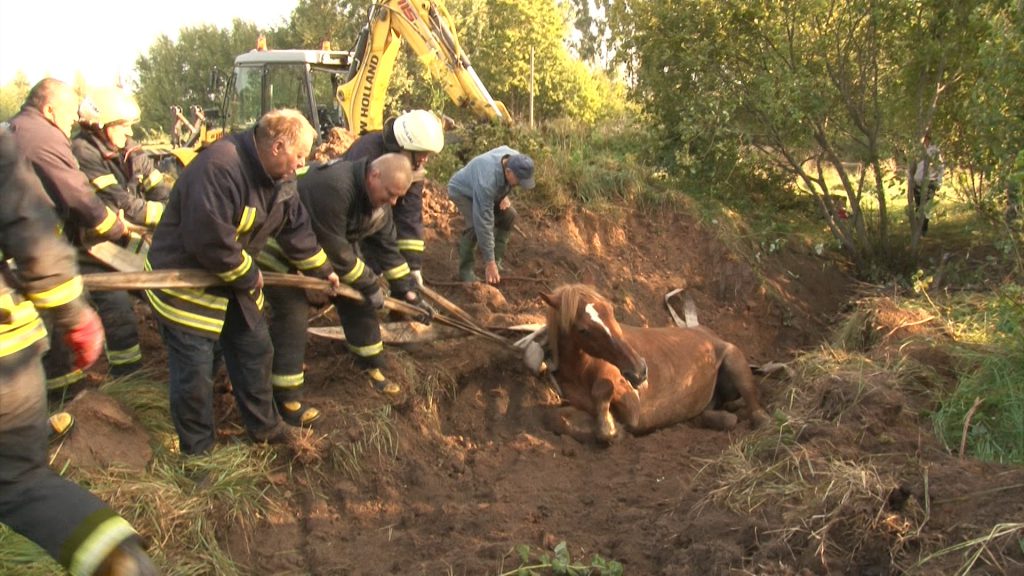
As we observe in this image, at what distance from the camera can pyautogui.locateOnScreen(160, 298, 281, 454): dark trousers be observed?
4.66 meters

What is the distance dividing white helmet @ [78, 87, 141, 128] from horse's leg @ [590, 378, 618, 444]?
13.7ft

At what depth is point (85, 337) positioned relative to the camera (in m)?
3.46

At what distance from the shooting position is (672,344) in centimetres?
747

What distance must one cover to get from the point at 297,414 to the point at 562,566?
2.36 meters

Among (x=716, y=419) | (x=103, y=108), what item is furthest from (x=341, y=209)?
(x=716, y=419)

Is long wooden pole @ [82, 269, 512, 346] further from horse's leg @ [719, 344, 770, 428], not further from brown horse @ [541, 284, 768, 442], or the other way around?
horse's leg @ [719, 344, 770, 428]

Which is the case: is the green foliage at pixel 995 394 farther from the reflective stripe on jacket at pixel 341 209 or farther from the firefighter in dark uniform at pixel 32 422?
the firefighter in dark uniform at pixel 32 422

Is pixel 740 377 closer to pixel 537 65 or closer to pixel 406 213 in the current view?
pixel 406 213

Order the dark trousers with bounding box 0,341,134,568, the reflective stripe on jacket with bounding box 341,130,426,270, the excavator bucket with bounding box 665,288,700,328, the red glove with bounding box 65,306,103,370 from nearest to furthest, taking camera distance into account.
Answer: the dark trousers with bounding box 0,341,134,568, the red glove with bounding box 65,306,103,370, the reflective stripe on jacket with bounding box 341,130,426,270, the excavator bucket with bounding box 665,288,700,328

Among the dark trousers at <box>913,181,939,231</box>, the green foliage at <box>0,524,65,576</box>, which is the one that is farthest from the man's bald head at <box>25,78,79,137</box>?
the dark trousers at <box>913,181,939,231</box>

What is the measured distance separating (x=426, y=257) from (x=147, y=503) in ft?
16.7

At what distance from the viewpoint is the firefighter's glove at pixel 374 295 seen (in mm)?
5766

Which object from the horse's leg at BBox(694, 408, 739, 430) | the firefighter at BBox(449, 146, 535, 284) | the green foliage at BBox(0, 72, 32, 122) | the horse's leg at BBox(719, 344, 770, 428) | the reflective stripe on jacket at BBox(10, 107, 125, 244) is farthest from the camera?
the green foliage at BBox(0, 72, 32, 122)

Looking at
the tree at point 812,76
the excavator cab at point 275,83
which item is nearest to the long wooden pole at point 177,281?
the tree at point 812,76
